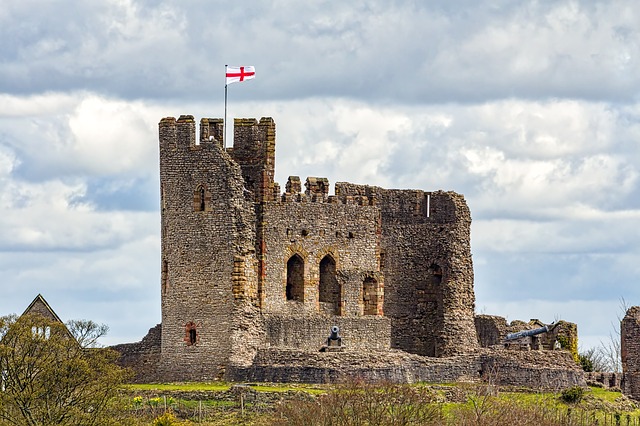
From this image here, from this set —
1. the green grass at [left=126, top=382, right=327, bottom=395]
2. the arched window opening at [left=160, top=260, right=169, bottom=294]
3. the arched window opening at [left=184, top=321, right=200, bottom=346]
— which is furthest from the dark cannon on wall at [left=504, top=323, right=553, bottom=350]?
Result: the arched window opening at [left=160, top=260, right=169, bottom=294]

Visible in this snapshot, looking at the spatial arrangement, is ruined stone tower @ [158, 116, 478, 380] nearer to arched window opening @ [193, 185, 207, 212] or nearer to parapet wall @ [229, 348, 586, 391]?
arched window opening @ [193, 185, 207, 212]

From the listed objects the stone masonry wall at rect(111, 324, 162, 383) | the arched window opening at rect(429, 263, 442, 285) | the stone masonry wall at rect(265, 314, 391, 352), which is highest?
the arched window opening at rect(429, 263, 442, 285)

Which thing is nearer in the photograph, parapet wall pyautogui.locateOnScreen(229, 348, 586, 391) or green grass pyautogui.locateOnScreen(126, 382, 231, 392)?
green grass pyautogui.locateOnScreen(126, 382, 231, 392)

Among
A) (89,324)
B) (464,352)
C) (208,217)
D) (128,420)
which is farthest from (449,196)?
(128,420)

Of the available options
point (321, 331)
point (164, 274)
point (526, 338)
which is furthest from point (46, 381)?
point (526, 338)

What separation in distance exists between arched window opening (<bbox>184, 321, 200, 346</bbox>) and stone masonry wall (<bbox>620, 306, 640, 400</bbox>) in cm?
2103

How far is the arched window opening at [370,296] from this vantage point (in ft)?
298

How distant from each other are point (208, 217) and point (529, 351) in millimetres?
14722

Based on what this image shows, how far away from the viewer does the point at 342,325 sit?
3462 inches

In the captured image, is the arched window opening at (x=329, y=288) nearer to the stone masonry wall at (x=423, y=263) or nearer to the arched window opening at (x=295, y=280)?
the arched window opening at (x=295, y=280)

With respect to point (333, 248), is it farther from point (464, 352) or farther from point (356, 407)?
point (356, 407)

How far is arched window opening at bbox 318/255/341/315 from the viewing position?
89500 millimetres

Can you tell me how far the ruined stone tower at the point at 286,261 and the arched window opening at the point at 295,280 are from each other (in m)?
0.04

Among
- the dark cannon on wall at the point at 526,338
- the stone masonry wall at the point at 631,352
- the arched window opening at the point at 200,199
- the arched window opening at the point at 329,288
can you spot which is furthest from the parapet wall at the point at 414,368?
the stone masonry wall at the point at 631,352
